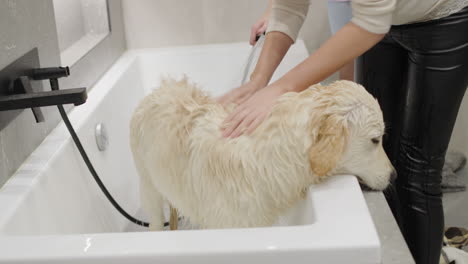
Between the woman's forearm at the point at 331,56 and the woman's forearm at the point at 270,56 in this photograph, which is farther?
the woman's forearm at the point at 270,56

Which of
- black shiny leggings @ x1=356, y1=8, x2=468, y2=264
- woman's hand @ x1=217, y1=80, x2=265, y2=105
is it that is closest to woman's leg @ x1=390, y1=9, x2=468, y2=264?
black shiny leggings @ x1=356, y1=8, x2=468, y2=264

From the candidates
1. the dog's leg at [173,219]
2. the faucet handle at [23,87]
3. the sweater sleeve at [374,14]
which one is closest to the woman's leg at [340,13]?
the sweater sleeve at [374,14]

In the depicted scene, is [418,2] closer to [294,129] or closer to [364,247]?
[294,129]

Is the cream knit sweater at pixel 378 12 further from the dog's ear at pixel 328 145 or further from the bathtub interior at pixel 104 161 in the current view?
the bathtub interior at pixel 104 161

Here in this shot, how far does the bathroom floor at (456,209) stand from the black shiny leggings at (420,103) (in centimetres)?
53

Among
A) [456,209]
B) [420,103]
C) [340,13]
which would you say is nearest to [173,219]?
[420,103]

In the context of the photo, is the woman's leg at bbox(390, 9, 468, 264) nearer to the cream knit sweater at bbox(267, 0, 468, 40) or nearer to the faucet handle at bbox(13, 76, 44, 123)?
the cream knit sweater at bbox(267, 0, 468, 40)

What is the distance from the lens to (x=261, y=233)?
82 cm

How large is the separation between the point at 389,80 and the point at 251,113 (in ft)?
1.96

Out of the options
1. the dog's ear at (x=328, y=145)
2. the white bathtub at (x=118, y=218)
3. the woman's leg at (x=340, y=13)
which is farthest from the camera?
the woman's leg at (x=340, y=13)

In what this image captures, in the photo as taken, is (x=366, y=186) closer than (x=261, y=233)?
No

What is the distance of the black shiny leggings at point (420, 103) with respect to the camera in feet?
4.01

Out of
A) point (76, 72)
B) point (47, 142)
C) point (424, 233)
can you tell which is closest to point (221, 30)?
point (76, 72)

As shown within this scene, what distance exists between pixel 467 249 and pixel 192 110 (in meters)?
1.16
